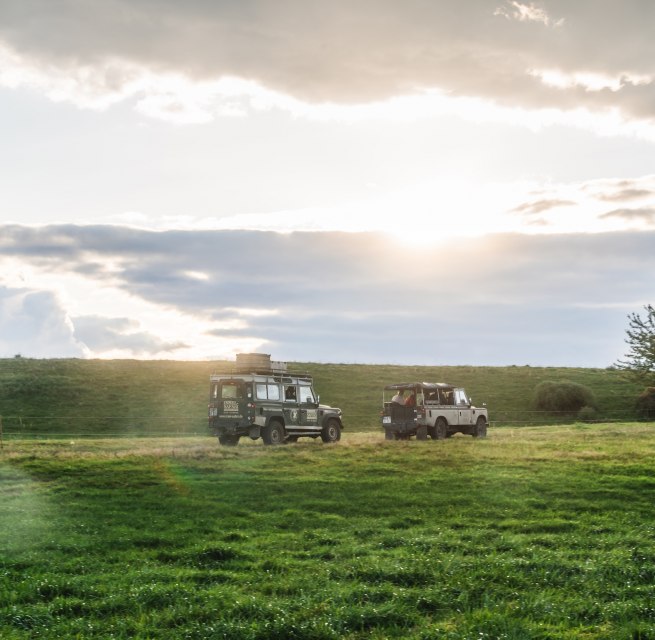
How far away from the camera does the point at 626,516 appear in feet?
60.4

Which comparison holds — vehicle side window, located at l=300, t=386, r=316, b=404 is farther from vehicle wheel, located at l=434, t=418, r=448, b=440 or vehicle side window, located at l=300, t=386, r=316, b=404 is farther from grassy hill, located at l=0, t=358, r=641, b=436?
grassy hill, located at l=0, t=358, r=641, b=436

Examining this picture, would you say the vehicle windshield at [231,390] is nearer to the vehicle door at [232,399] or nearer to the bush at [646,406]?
the vehicle door at [232,399]

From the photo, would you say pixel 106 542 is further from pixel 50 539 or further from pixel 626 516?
pixel 626 516

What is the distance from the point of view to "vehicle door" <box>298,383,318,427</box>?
125ft

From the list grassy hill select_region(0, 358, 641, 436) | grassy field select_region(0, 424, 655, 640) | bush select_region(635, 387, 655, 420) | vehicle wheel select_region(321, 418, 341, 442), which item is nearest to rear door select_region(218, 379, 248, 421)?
vehicle wheel select_region(321, 418, 341, 442)

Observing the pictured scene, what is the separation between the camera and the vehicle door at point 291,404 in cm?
3719

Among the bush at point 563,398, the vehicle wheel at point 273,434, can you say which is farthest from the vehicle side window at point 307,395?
the bush at point 563,398

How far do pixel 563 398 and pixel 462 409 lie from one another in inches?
1391

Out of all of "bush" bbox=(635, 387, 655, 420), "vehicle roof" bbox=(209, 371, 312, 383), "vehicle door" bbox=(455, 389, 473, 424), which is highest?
"vehicle roof" bbox=(209, 371, 312, 383)

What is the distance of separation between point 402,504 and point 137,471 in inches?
390

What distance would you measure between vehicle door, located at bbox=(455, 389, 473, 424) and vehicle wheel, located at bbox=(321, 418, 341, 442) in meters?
6.84

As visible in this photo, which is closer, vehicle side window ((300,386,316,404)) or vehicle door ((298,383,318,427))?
vehicle door ((298,383,318,427))

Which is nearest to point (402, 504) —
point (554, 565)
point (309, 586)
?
point (554, 565)

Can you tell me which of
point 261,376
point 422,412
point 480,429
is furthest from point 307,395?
point 480,429
